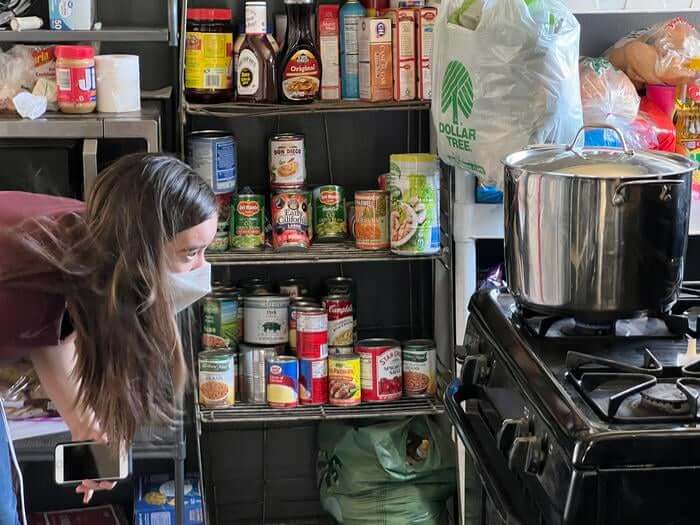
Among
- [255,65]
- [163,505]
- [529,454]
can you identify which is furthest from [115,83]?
[529,454]

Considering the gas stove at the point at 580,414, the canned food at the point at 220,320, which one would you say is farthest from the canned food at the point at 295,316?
the gas stove at the point at 580,414

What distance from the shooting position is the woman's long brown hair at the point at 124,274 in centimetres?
166

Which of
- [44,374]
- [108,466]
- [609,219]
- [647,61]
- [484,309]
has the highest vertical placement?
[647,61]

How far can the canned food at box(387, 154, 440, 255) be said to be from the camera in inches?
103

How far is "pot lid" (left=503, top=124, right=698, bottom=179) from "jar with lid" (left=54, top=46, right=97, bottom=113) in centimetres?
117

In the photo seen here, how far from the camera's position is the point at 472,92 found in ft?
7.59

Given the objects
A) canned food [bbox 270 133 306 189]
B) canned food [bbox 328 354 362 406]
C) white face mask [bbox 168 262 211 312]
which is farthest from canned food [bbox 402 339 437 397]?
white face mask [bbox 168 262 211 312]

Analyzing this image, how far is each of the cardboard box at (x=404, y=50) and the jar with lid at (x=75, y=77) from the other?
0.67m

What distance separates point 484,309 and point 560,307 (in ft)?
0.72

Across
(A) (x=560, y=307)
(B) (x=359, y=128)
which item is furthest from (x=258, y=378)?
(A) (x=560, y=307)

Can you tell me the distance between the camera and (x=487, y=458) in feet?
4.93

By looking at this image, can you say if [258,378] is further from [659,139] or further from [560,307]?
[560,307]

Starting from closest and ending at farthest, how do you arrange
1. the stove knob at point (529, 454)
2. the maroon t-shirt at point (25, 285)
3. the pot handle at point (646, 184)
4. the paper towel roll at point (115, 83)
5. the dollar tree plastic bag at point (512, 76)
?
the stove knob at point (529, 454), the pot handle at point (646, 184), the maroon t-shirt at point (25, 285), the dollar tree plastic bag at point (512, 76), the paper towel roll at point (115, 83)

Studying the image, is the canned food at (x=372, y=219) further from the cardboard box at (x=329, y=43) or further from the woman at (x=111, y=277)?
the woman at (x=111, y=277)
